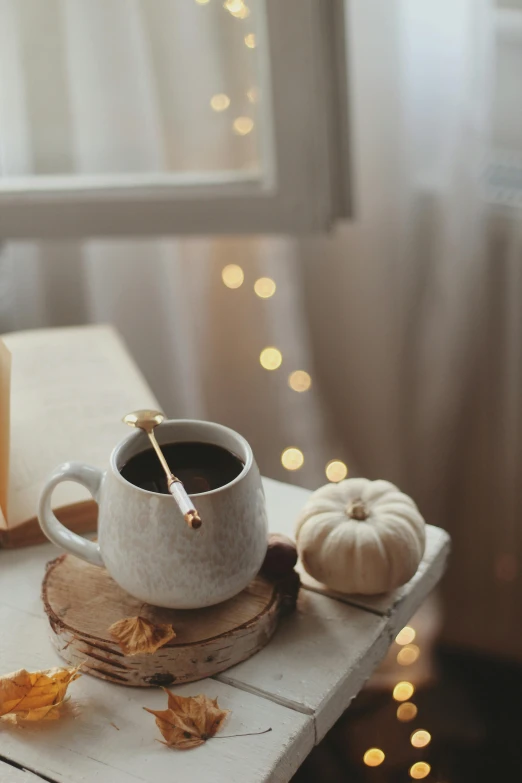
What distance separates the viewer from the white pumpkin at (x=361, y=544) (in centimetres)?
64

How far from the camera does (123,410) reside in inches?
32.8

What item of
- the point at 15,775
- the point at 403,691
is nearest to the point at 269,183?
the point at 15,775

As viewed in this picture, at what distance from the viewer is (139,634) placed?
59 cm

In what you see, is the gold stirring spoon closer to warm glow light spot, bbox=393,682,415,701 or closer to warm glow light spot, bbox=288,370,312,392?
warm glow light spot, bbox=288,370,312,392

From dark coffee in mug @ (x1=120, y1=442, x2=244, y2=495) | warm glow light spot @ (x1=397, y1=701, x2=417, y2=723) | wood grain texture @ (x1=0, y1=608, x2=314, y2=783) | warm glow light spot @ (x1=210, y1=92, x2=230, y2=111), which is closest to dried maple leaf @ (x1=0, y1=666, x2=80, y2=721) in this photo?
wood grain texture @ (x1=0, y1=608, x2=314, y2=783)

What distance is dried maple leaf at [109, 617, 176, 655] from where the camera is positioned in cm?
58

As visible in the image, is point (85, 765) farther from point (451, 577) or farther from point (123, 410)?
point (451, 577)

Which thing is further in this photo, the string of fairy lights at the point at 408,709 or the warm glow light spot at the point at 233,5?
the string of fairy lights at the point at 408,709

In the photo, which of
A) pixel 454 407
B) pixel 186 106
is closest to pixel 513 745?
pixel 454 407

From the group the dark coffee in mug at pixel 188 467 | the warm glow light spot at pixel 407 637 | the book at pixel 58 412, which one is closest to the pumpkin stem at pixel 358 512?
the dark coffee in mug at pixel 188 467

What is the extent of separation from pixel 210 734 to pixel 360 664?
4.7 inches

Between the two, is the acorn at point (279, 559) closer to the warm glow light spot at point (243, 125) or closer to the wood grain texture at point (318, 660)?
the wood grain texture at point (318, 660)

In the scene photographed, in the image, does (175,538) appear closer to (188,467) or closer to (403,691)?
(188,467)

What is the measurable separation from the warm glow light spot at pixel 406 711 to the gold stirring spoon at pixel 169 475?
0.85 metres
